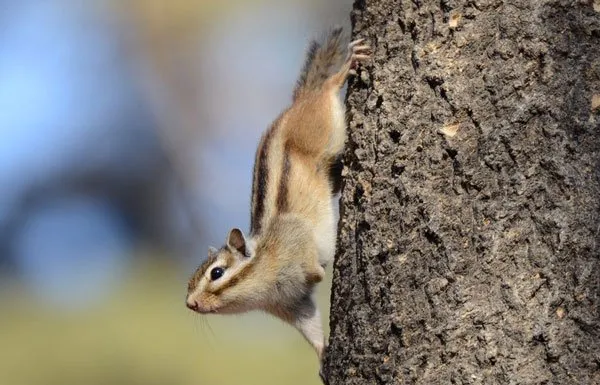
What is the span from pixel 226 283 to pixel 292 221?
0.38 m

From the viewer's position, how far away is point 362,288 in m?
2.89

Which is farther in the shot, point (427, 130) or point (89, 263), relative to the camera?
point (89, 263)

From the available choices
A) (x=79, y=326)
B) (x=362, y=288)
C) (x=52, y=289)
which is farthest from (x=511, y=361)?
(x=52, y=289)

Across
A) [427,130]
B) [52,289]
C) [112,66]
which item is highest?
[427,130]

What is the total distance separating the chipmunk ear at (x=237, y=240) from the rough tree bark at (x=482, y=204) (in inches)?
39.2

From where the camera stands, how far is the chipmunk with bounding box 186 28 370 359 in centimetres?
370

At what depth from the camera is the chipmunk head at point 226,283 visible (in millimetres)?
3914

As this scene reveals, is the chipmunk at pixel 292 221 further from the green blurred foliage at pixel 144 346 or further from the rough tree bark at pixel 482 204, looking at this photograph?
the green blurred foliage at pixel 144 346

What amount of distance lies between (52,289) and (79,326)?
47.1 inches

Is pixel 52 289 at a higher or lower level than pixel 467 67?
lower

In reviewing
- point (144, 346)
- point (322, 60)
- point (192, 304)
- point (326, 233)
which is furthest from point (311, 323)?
point (144, 346)

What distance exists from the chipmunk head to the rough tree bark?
1024 mm

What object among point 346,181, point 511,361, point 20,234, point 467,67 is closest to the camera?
point 511,361

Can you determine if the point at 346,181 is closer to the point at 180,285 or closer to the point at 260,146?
the point at 260,146
